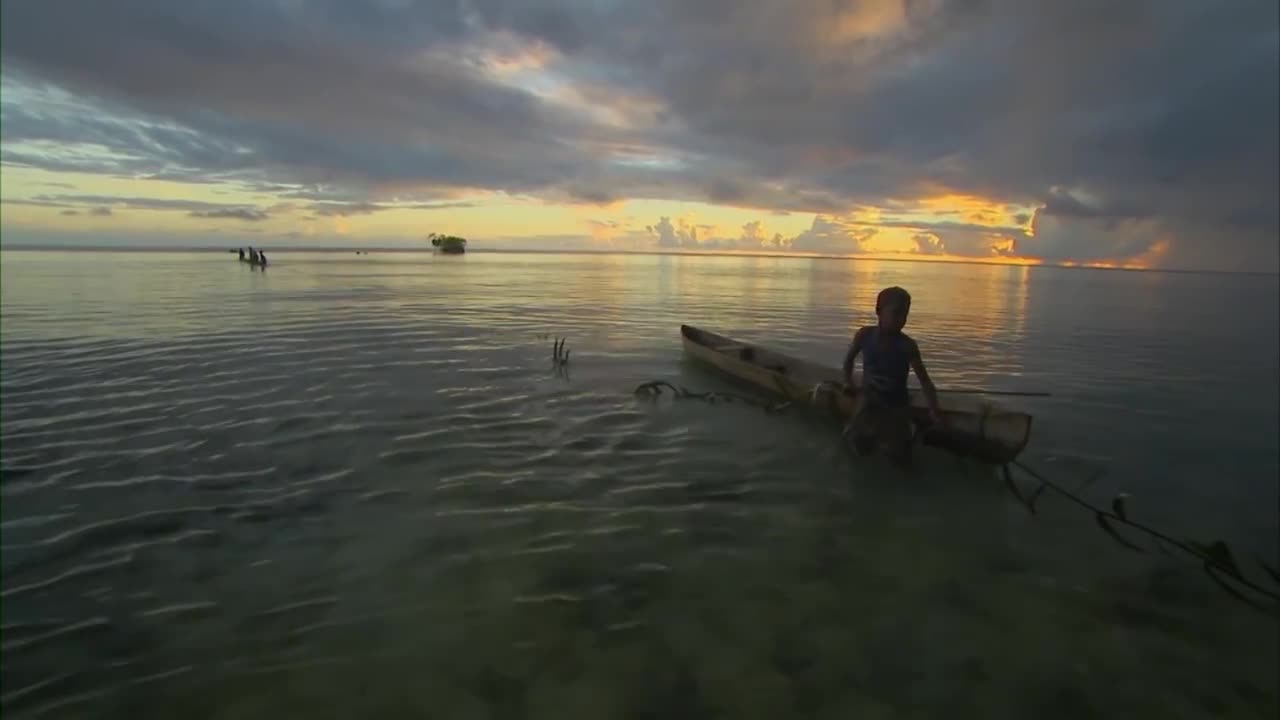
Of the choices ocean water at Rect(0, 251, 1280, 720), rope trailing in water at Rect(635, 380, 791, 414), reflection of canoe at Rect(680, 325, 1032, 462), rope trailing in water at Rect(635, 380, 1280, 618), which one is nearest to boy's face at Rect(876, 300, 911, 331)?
reflection of canoe at Rect(680, 325, 1032, 462)

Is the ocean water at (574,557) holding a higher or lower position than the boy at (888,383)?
lower

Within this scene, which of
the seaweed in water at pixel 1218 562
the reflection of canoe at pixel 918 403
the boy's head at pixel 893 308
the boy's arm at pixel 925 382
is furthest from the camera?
→ the reflection of canoe at pixel 918 403

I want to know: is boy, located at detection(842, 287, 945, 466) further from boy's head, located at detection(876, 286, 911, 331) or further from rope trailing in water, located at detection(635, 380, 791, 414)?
rope trailing in water, located at detection(635, 380, 791, 414)

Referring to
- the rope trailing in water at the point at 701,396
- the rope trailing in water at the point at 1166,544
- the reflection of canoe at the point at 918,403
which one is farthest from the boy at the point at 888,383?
the rope trailing in water at the point at 701,396

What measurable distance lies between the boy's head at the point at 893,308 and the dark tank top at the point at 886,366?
0.22 metres

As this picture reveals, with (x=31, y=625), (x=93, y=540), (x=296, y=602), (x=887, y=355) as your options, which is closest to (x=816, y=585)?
(x=887, y=355)

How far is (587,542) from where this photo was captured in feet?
24.6

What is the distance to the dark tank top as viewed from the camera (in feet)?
Answer: 32.1

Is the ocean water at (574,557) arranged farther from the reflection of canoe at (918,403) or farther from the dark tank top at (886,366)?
the dark tank top at (886,366)

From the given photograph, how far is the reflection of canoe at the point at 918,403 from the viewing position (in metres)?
10.1

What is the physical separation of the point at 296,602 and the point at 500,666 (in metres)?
2.30

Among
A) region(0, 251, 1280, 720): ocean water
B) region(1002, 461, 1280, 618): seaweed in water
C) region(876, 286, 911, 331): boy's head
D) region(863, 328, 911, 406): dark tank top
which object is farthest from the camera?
region(863, 328, 911, 406): dark tank top

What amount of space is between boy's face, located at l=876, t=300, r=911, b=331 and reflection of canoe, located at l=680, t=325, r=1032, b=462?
1813 millimetres

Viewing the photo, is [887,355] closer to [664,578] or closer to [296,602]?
[664,578]
